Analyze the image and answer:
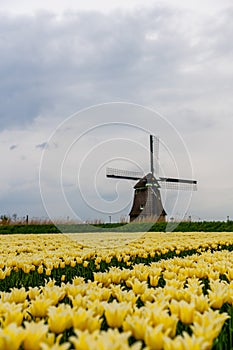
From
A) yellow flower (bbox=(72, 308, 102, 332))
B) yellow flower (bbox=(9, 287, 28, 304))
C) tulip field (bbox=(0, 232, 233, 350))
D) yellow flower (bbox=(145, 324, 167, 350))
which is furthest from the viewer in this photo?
yellow flower (bbox=(9, 287, 28, 304))

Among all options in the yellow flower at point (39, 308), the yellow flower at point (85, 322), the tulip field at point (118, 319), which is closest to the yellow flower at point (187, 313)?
the tulip field at point (118, 319)

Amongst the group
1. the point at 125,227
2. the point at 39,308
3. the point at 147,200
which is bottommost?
the point at 39,308

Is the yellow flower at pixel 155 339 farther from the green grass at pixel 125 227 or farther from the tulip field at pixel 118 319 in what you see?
the green grass at pixel 125 227


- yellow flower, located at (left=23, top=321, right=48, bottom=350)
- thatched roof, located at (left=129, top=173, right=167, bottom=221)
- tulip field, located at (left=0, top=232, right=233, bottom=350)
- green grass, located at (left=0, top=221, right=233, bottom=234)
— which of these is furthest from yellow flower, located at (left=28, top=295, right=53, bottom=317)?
thatched roof, located at (left=129, top=173, right=167, bottom=221)

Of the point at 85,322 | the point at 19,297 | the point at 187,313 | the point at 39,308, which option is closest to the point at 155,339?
the point at 85,322

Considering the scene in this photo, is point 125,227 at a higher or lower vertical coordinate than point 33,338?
higher

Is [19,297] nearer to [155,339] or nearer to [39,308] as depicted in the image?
[39,308]

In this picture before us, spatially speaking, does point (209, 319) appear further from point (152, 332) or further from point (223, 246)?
point (223, 246)

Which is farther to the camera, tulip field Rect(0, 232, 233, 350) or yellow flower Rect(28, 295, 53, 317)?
yellow flower Rect(28, 295, 53, 317)

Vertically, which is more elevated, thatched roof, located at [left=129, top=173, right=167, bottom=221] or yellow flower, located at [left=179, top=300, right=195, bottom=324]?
thatched roof, located at [left=129, top=173, right=167, bottom=221]

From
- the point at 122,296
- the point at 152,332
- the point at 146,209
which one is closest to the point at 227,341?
the point at 122,296

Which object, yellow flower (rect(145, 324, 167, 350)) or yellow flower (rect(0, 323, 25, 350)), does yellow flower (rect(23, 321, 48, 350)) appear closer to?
yellow flower (rect(0, 323, 25, 350))

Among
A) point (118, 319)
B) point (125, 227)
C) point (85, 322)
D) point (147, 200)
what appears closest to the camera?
point (85, 322)

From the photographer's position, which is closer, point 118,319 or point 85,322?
point 85,322
